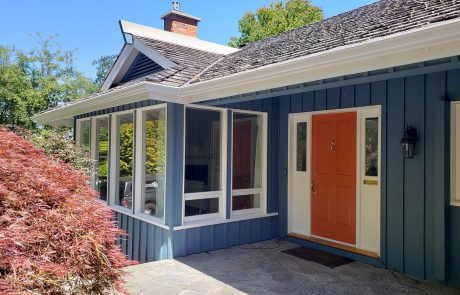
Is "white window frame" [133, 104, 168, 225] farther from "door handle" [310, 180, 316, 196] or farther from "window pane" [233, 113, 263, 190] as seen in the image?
"door handle" [310, 180, 316, 196]

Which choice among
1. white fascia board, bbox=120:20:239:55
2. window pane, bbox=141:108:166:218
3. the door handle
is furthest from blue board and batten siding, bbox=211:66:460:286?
white fascia board, bbox=120:20:239:55

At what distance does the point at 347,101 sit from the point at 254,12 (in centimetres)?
2455

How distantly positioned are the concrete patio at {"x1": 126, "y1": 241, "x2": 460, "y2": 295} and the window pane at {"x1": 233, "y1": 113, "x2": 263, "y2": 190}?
139 centimetres

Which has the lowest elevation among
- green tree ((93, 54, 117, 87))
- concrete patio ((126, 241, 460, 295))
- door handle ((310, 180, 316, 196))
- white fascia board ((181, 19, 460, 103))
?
concrete patio ((126, 241, 460, 295))

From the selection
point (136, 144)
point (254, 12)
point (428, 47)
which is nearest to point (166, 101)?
point (136, 144)

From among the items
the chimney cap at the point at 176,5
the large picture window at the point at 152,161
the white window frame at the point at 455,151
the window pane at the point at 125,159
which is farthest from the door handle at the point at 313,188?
the chimney cap at the point at 176,5

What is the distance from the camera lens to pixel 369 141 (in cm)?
518

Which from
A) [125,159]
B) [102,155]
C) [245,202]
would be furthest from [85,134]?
[245,202]

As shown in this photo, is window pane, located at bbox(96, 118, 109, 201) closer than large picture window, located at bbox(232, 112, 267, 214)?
No

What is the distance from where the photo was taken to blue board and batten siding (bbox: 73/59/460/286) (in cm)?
411

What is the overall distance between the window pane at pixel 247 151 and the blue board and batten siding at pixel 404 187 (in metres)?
0.28

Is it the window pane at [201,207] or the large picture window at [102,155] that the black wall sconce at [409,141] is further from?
the large picture window at [102,155]

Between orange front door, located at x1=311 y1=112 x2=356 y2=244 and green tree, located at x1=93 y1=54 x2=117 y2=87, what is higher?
green tree, located at x1=93 y1=54 x2=117 y2=87

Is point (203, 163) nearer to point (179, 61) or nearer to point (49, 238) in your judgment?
Result: point (179, 61)
